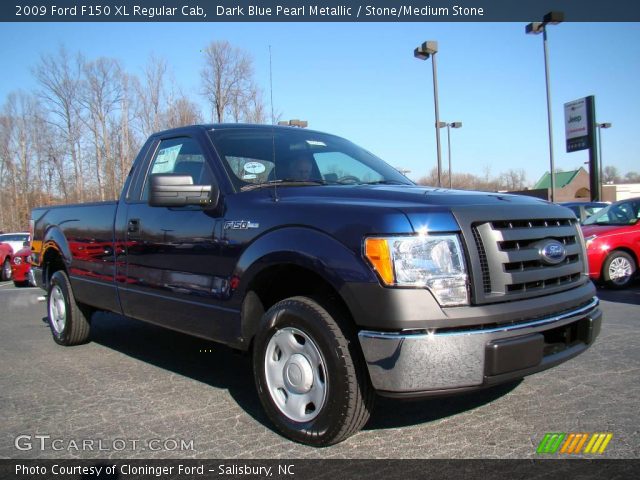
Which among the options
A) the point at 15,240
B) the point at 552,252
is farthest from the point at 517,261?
the point at 15,240

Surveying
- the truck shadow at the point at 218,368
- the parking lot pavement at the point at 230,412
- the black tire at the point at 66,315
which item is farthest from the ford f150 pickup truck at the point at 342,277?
the black tire at the point at 66,315

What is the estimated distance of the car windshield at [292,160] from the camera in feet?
12.2

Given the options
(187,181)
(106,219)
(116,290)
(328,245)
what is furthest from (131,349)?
(328,245)

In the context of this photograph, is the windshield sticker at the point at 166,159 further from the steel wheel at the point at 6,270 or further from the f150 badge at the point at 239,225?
the steel wheel at the point at 6,270

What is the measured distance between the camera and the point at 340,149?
4.52 metres

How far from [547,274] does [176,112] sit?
23.4 m

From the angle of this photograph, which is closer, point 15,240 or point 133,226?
point 133,226

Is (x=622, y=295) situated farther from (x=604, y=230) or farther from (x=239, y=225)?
(x=239, y=225)

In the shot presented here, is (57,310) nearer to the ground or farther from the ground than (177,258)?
nearer to the ground

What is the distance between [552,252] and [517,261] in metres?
0.33

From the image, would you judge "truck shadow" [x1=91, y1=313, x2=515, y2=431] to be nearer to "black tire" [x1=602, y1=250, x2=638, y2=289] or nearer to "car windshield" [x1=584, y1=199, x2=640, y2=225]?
"black tire" [x1=602, y1=250, x2=638, y2=289]

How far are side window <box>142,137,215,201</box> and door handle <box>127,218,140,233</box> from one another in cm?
20

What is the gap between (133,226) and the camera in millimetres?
4281

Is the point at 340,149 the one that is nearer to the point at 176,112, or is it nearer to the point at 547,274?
the point at 547,274
